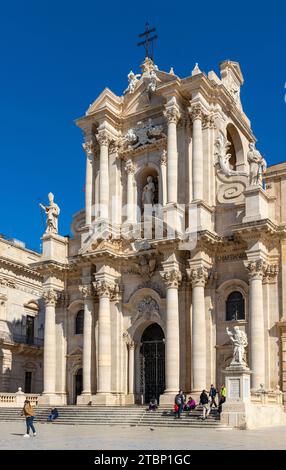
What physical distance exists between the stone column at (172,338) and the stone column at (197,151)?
4.34m

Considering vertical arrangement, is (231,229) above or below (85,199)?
below

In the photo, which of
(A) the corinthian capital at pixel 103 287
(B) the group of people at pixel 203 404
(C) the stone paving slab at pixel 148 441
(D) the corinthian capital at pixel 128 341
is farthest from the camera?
(D) the corinthian capital at pixel 128 341

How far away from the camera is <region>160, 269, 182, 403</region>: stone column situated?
3181cm

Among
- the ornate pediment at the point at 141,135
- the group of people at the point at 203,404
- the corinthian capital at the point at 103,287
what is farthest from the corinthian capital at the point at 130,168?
the group of people at the point at 203,404

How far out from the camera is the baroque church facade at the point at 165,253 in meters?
31.5

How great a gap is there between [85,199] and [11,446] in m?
22.4

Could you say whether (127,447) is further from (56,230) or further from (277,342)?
(56,230)

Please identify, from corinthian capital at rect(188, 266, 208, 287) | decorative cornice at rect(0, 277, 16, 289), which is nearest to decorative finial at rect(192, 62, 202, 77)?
corinthian capital at rect(188, 266, 208, 287)

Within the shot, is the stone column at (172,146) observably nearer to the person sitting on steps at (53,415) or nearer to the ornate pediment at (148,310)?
the ornate pediment at (148,310)

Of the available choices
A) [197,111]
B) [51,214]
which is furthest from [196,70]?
[51,214]

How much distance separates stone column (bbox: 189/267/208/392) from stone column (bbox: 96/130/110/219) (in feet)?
24.5

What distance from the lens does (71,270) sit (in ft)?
126
